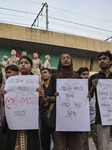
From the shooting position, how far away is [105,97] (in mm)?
2309

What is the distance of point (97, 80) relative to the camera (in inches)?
88.3

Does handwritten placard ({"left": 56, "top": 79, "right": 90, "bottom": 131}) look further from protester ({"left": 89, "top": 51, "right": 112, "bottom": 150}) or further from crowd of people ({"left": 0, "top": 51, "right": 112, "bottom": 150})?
protester ({"left": 89, "top": 51, "right": 112, "bottom": 150})

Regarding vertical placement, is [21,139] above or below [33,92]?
below

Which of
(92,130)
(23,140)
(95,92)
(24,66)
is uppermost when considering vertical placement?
(24,66)

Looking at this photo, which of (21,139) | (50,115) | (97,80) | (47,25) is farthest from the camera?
(47,25)

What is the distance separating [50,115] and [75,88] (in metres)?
0.42

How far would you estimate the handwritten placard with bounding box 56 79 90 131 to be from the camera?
6.72ft

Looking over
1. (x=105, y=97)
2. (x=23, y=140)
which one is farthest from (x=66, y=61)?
(x=23, y=140)

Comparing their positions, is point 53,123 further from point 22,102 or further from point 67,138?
point 22,102

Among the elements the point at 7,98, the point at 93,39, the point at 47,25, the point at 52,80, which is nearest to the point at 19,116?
the point at 7,98

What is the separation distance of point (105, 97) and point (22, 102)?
1021 millimetres

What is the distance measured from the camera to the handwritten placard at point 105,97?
7.40ft

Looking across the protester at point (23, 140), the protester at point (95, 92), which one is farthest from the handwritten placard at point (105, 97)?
the protester at point (23, 140)

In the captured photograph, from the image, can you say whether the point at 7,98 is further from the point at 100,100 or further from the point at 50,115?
the point at 100,100
